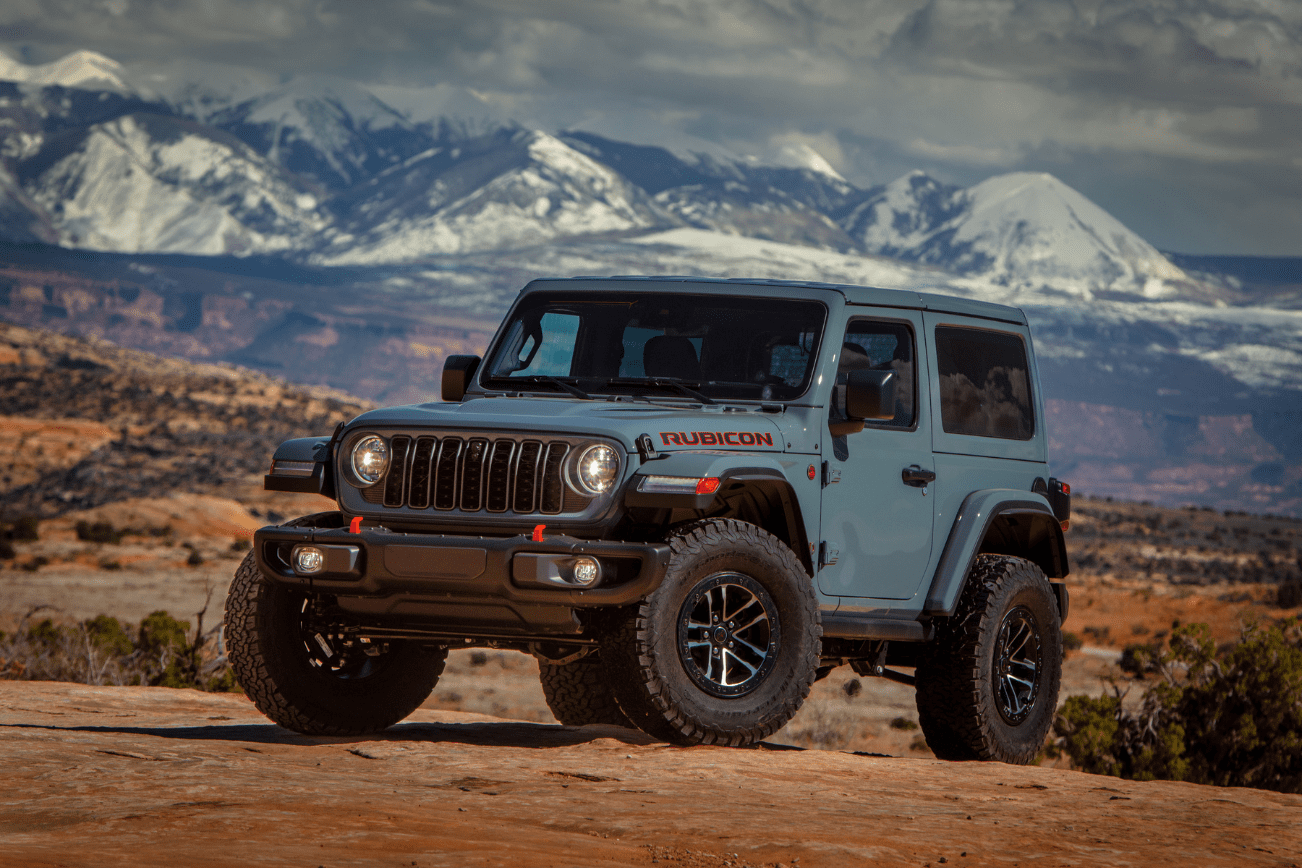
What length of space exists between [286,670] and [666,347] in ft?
8.47

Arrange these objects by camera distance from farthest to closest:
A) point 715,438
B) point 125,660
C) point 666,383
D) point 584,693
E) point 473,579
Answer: point 125,660 → point 584,693 → point 666,383 → point 715,438 → point 473,579

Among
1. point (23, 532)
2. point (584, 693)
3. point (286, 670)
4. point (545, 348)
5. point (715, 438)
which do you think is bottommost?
point (23, 532)

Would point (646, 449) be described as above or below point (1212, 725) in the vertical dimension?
above

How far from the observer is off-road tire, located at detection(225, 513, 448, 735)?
7922mm

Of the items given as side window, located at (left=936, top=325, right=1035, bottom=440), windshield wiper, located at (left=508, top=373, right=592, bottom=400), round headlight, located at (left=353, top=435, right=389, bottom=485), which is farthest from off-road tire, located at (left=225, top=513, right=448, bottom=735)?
side window, located at (left=936, top=325, right=1035, bottom=440)

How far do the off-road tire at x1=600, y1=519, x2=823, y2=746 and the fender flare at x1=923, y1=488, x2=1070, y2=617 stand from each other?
1293 millimetres

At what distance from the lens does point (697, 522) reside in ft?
24.0

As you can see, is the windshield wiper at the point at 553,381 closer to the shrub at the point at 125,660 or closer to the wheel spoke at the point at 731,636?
A: the wheel spoke at the point at 731,636

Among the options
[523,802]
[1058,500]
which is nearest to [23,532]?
[1058,500]

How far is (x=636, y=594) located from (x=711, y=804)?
3.34ft

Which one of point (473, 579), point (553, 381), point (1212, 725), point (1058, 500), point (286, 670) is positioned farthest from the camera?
point (1212, 725)

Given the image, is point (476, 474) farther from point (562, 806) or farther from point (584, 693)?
point (584, 693)

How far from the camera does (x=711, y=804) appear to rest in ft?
20.9

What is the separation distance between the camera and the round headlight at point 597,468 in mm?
7098
